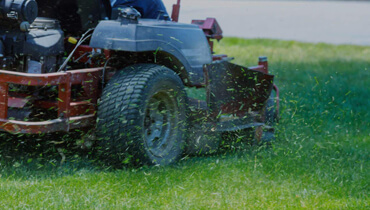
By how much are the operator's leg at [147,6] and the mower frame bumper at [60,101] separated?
912 millimetres

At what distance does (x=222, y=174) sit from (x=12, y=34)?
1713mm

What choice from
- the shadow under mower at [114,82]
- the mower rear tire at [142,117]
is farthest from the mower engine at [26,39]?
the mower rear tire at [142,117]

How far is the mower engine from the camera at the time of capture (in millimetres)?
3967

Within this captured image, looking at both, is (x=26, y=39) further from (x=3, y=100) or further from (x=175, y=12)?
(x=175, y=12)

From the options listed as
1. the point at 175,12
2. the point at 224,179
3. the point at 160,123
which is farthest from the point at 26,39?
the point at 175,12

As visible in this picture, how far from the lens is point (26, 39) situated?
160 inches

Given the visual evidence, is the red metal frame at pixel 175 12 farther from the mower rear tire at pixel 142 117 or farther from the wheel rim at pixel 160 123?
the wheel rim at pixel 160 123

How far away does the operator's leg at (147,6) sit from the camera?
4973 millimetres

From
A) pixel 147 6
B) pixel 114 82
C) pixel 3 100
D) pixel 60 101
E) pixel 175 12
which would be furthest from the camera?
pixel 175 12

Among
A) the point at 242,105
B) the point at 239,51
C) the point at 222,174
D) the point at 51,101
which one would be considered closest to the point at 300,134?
the point at 242,105

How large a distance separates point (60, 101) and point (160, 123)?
2.74 ft

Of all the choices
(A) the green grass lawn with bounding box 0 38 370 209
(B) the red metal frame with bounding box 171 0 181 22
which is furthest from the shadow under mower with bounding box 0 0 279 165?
(B) the red metal frame with bounding box 171 0 181 22

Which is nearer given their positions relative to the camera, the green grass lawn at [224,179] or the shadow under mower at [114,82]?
the green grass lawn at [224,179]

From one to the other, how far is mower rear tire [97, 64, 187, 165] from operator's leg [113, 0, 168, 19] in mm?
833
